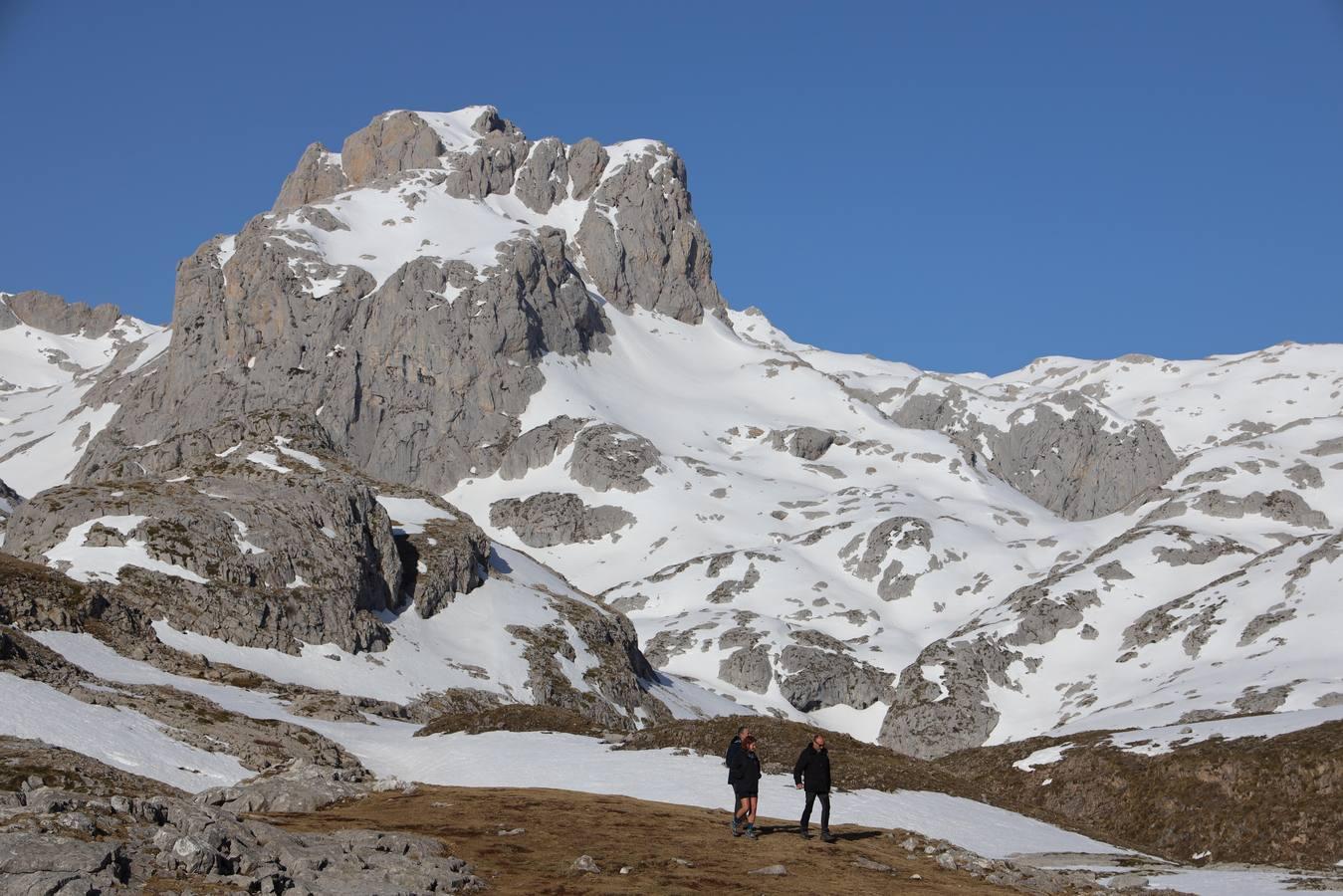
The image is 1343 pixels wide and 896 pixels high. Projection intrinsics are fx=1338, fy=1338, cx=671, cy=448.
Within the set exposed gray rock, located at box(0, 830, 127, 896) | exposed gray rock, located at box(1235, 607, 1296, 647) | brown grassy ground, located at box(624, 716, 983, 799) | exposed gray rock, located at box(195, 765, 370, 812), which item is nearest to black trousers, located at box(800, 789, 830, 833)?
brown grassy ground, located at box(624, 716, 983, 799)

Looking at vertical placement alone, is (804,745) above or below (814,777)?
above

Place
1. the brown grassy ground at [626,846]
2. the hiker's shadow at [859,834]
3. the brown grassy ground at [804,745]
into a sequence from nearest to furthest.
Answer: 1. the brown grassy ground at [626,846]
2. the hiker's shadow at [859,834]
3. the brown grassy ground at [804,745]

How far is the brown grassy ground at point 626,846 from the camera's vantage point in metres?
32.7

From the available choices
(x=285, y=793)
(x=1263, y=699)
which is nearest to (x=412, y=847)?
(x=285, y=793)

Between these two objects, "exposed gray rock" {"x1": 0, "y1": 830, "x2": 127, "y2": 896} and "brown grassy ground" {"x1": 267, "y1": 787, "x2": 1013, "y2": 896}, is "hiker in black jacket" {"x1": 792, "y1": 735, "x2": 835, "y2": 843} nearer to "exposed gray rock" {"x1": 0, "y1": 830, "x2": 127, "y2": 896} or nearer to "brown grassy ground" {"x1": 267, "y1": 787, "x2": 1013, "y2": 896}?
"brown grassy ground" {"x1": 267, "y1": 787, "x2": 1013, "y2": 896}

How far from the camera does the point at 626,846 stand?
1439 inches

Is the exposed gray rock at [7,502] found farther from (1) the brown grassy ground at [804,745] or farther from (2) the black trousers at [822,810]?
(2) the black trousers at [822,810]

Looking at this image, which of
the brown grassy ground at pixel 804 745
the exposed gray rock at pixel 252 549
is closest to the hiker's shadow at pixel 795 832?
the brown grassy ground at pixel 804 745

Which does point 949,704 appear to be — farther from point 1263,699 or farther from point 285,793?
point 285,793

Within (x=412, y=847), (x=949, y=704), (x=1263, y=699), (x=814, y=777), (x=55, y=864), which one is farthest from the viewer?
(x=949, y=704)

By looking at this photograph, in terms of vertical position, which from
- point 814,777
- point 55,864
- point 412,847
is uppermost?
point 814,777

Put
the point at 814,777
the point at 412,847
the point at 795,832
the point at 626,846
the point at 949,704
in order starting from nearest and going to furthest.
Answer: the point at 412,847
the point at 626,846
the point at 814,777
the point at 795,832
the point at 949,704

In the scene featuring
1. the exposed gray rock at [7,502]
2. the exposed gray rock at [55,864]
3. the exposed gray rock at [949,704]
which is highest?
the exposed gray rock at [7,502]

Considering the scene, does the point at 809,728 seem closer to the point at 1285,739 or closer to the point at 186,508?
the point at 1285,739
